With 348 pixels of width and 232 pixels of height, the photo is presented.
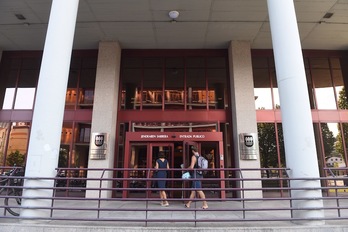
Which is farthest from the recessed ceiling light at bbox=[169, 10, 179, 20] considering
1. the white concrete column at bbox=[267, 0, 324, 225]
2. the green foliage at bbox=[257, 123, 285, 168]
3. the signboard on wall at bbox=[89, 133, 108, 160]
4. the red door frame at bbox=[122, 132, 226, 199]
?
the green foliage at bbox=[257, 123, 285, 168]

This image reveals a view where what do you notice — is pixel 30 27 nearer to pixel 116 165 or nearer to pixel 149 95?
pixel 149 95

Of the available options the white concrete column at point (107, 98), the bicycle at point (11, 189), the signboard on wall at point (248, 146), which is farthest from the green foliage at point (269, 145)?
the bicycle at point (11, 189)

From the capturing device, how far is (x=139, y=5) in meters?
9.27

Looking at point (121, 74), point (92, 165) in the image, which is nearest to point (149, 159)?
point (92, 165)

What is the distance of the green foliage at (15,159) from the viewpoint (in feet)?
37.7

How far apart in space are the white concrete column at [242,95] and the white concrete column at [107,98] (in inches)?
195

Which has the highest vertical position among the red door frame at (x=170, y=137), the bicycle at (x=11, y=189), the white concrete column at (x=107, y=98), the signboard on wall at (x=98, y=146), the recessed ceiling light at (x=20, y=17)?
the recessed ceiling light at (x=20, y=17)

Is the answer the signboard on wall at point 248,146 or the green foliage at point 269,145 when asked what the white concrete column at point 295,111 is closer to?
Result: the signboard on wall at point 248,146

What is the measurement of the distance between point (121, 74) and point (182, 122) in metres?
3.48

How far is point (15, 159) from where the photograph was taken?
11.5m

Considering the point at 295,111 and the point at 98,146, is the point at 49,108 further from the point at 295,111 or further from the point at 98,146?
the point at 295,111

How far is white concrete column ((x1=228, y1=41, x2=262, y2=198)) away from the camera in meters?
10.7

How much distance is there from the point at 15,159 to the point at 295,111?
36.6ft

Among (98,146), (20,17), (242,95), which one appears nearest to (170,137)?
(98,146)
